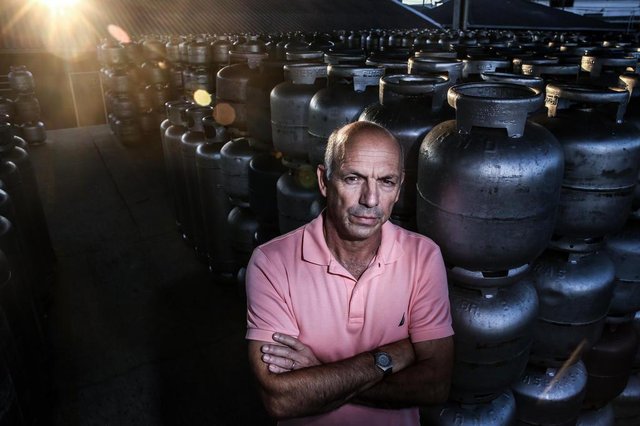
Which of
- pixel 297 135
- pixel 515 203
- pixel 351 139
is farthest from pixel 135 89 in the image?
pixel 515 203

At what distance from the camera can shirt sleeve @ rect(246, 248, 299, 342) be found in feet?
5.11

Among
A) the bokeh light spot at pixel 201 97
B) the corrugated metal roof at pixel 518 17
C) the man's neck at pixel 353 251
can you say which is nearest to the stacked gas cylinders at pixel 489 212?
the man's neck at pixel 353 251

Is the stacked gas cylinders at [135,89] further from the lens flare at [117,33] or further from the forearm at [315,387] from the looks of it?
the forearm at [315,387]

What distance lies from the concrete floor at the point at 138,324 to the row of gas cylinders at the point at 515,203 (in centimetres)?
183

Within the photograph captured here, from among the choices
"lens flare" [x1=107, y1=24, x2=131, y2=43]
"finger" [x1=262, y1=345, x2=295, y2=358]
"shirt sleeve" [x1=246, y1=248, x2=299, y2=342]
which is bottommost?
"finger" [x1=262, y1=345, x2=295, y2=358]

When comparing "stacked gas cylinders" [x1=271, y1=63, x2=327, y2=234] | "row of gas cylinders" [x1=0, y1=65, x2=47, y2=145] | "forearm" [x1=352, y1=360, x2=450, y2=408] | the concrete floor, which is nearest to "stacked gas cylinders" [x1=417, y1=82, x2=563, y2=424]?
"forearm" [x1=352, y1=360, x2=450, y2=408]

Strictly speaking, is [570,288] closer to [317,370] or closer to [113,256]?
[317,370]

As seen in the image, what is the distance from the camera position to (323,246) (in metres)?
1.63

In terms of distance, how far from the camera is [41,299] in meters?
4.24

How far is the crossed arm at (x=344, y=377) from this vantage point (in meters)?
1.49

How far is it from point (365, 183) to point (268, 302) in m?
0.53

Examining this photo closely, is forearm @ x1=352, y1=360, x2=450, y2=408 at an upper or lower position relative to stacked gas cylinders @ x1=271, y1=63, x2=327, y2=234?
lower

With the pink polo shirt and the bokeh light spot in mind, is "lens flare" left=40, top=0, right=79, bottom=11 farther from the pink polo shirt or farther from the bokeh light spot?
the pink polo shirt

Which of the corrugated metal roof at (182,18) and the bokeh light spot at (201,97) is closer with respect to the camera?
the bokeh light spot at (201,97)
